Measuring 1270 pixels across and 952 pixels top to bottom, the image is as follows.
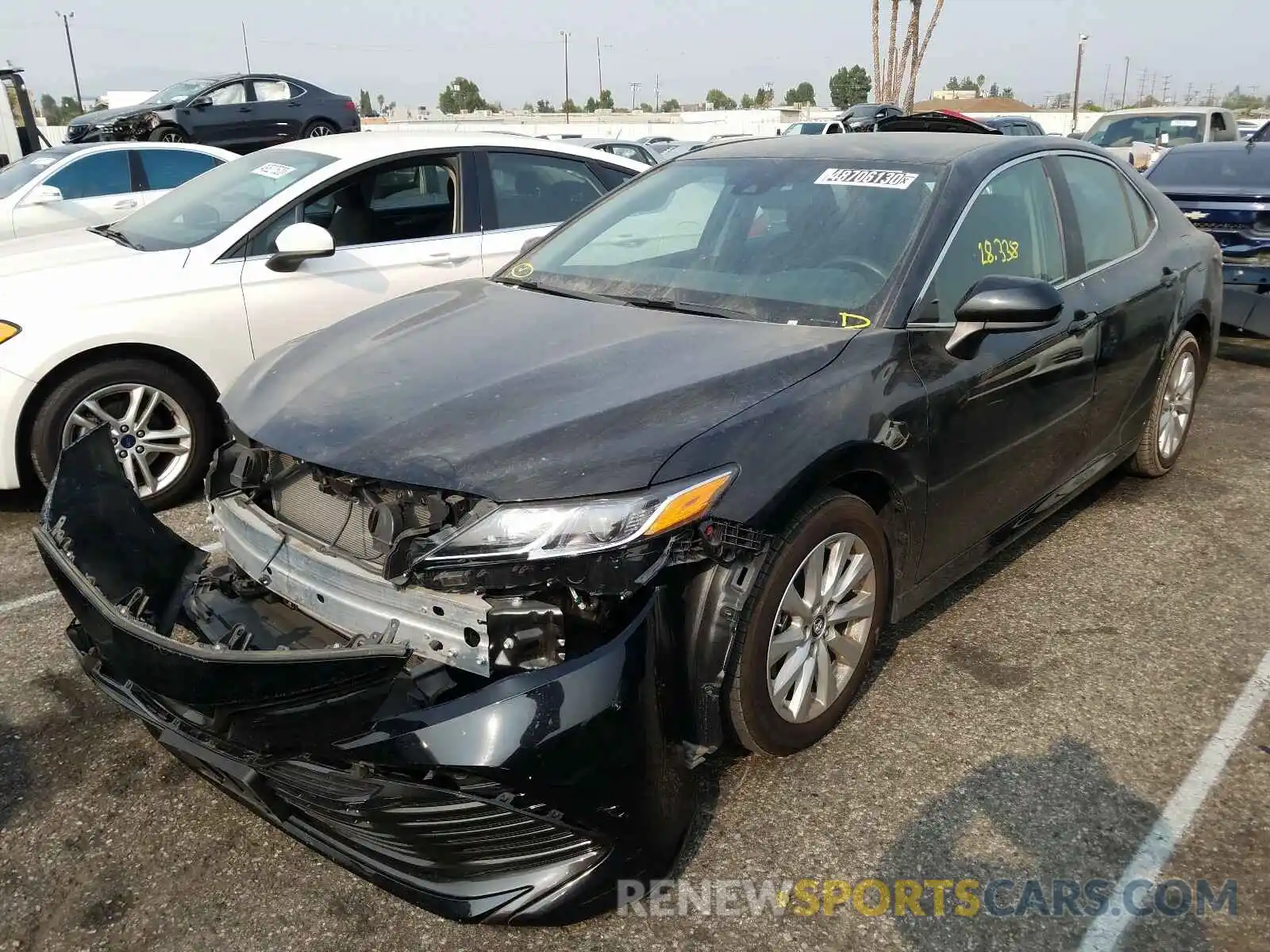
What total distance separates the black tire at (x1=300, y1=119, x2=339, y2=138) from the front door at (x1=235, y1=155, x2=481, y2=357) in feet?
37.9

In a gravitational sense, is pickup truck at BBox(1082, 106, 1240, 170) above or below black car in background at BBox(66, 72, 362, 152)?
below

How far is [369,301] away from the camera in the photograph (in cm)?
498

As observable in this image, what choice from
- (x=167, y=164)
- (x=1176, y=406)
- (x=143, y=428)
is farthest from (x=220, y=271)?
(x=167, y=164)

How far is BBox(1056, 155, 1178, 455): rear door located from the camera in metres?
3.74

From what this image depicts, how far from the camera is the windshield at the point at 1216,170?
788 centimetres

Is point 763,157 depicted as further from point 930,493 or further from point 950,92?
point 950,92

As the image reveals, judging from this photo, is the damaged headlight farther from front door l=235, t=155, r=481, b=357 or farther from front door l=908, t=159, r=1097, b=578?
front door l=235, t=155, r=481, b=357

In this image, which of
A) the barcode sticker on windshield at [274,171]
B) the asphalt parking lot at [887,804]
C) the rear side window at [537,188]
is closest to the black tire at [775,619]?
the asphalt parking lot at [887,804]

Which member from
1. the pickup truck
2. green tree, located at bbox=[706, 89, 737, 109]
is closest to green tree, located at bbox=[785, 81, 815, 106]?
green tree, located at bbox=[706, 89, 737, 109]

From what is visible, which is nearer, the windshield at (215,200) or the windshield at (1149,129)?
the windshield at (215,200)

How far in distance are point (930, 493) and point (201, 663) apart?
1.99 meters

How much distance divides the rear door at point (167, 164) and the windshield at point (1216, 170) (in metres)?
8.34

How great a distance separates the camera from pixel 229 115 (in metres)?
15.2

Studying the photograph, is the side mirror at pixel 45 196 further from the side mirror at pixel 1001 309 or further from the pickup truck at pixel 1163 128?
the pickup truck at pixel 1163 128
